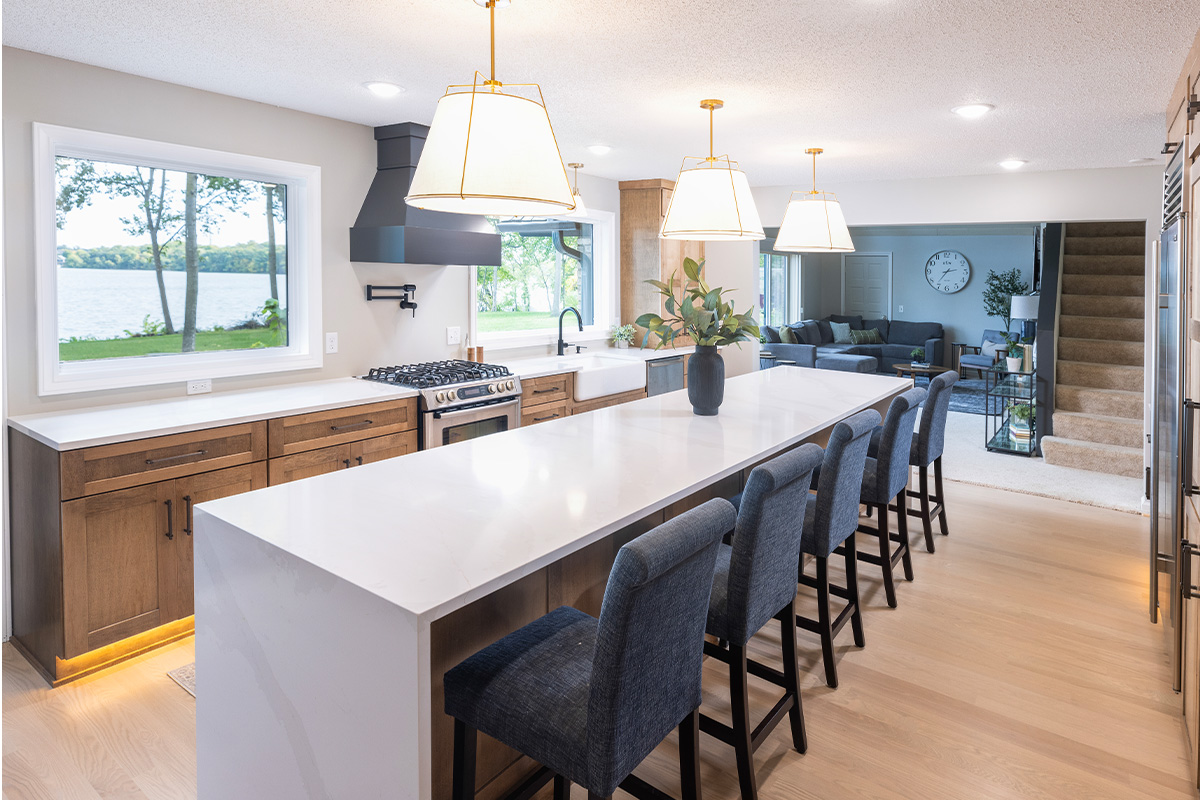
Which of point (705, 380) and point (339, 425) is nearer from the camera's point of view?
point (705, 380)

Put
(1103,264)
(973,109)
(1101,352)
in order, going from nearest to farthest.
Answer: (973,109), (1101,352), (1103,264)

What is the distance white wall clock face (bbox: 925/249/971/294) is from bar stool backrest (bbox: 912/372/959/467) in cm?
958

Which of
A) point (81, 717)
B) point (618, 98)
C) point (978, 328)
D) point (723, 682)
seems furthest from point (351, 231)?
point (978, 328)

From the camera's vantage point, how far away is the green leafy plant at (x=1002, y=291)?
11.8 m

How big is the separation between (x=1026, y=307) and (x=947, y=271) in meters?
4.33

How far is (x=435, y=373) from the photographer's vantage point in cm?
420

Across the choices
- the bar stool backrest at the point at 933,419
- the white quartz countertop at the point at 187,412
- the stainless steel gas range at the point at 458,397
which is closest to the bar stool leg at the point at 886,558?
the bar stool backrest at the point at 933,419

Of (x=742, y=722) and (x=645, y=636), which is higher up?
(x=645, y=636)

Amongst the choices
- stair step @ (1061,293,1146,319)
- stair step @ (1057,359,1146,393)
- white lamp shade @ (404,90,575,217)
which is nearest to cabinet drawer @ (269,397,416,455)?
white lamp shade @ (404,90,575,217)

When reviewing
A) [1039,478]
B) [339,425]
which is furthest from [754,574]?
[1039,478]

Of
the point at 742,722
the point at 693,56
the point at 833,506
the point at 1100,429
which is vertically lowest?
the point at 742,722

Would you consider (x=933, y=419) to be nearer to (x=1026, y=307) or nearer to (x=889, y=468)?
(x=889, y=468)

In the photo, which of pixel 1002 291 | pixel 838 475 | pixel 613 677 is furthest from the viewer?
pixel 1002 291

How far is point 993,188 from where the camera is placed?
229 inches
